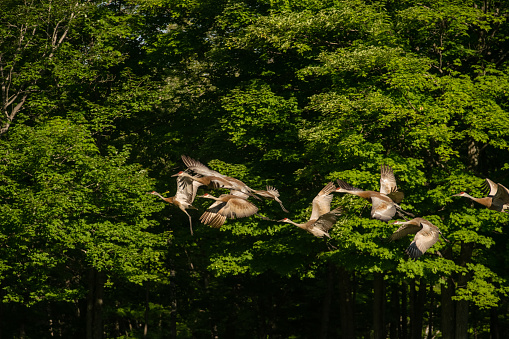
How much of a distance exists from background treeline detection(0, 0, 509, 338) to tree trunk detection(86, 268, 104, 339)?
96mm

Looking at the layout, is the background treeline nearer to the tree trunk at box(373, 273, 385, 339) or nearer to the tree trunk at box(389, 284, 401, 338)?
the tree trunk at box(373, 273, 385, 339)

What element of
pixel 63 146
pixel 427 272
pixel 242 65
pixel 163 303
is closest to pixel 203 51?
pixel 242 65

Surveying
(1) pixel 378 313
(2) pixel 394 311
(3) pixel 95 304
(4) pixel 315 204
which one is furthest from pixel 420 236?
(2) pixel 394 311

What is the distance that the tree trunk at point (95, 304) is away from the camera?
87.4 ft

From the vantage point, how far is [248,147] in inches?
1083

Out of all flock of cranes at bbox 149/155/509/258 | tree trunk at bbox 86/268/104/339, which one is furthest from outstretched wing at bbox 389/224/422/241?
tree trunk at bbox 86/268/104/339

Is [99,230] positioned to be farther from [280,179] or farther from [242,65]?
[242,65]

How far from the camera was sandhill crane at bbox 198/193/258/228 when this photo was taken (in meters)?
12.0

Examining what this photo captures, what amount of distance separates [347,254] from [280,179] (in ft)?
18.7

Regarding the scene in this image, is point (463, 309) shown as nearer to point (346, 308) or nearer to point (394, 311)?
point (346, 308)

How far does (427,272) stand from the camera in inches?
827

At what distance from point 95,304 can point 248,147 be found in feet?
28.9

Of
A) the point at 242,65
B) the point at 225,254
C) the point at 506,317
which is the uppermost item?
the point at 242,65

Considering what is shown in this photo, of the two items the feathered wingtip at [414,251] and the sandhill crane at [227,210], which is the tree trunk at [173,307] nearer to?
the sandhill crane at [227,210]
